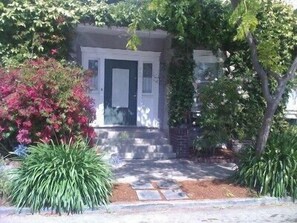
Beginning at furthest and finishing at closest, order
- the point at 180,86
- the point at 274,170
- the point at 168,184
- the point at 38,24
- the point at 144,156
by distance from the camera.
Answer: the point at 180,86 → the point at 144,156 → the point at 38,24 → the point at 168,184 → the point at 274,170

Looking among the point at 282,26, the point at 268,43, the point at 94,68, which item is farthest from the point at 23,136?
the point at 282,26

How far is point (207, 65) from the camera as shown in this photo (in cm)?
1305

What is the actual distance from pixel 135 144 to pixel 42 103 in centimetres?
376

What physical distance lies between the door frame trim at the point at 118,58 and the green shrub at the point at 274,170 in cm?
492

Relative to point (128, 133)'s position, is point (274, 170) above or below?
below

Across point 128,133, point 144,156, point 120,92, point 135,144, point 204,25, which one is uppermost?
point 204,25

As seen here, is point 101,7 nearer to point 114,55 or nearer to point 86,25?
point 86,25

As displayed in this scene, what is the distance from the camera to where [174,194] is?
8.12 metres

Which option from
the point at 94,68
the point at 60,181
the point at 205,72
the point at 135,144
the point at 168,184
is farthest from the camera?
the point at 205,72

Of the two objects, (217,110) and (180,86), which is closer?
(217,110)

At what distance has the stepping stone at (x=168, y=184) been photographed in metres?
8.59

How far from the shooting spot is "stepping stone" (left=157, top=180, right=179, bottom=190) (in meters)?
8.59

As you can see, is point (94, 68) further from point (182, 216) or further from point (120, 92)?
point (182, 216)

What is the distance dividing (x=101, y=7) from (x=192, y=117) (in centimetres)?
409
